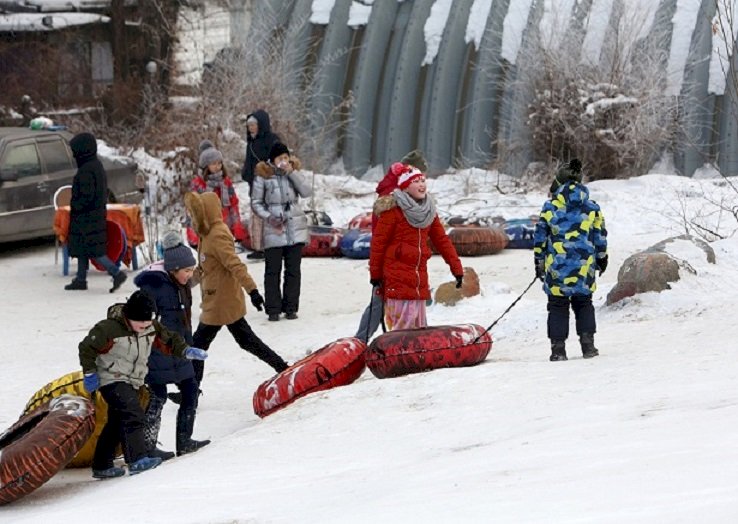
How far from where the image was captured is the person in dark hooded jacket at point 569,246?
8750mm

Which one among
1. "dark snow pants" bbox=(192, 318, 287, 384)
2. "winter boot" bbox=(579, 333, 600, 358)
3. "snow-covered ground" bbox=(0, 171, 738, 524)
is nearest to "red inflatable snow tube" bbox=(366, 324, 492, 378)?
"snow-covered ground" bbox=(0, 171, 738, 524)

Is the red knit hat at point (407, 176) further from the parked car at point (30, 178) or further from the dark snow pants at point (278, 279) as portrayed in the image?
the parked car at point (30, 178)

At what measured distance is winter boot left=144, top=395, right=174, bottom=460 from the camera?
823 cm

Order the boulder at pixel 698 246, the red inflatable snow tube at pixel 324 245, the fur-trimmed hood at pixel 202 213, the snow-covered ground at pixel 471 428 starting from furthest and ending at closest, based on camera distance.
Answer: the red inflatable snow tube at pixel 324 245, the boulder at pixel 698 246, the fur-trimmed hood at pixel 202 213, the snow-covered ground at pixel 471 428

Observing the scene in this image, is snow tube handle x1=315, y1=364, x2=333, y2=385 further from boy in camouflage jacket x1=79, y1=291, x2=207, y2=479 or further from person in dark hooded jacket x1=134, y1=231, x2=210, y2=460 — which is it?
boy in camouflage jacket x1=79, y1=291, x2=207, y2=479

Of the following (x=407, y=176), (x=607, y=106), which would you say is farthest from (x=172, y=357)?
(x=607, y=106)

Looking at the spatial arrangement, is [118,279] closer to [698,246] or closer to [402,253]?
[402,253]

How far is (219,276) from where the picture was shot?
978cm

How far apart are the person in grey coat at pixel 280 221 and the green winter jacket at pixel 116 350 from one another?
14.6ft

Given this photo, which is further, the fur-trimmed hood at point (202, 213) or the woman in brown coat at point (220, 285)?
the fur-trimmed hood at point (202, 213)

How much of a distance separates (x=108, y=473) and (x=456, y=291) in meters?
4.93

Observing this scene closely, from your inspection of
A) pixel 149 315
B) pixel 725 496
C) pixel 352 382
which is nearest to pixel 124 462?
pixel 149 315

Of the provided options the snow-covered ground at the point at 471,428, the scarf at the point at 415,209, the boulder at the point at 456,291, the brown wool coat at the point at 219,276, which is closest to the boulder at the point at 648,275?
the snow-covered ground at the point at 471,428

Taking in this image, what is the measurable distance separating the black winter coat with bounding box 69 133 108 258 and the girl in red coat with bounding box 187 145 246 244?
975 millimetres
